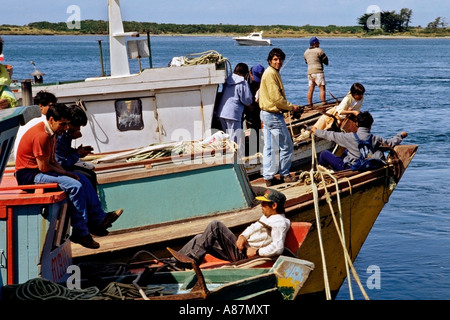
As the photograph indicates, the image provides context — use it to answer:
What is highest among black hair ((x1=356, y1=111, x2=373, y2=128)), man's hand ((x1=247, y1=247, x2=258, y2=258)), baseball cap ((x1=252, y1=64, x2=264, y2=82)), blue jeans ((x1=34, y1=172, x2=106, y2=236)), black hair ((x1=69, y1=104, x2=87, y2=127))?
baseball cap ((x1=252, y1=64, x2=264, y2=82))

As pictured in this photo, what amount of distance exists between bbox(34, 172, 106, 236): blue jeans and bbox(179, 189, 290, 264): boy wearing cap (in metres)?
1.24

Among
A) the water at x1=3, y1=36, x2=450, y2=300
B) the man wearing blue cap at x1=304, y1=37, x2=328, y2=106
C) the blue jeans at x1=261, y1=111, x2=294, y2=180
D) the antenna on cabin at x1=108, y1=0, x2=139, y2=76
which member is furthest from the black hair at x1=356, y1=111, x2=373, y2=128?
the man wearing blue cap at x1=304, y1=37, x2=328, y2=106

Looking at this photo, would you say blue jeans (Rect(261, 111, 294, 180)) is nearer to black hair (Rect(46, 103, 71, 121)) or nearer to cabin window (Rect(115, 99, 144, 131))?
cabin window (Rect(115, 99, 144, 131))

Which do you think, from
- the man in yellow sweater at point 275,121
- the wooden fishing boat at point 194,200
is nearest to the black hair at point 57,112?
the wooden fishing boat at point 194,200

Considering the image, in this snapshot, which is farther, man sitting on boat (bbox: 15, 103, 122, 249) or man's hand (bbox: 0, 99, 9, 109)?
man's hand (bbox: 0, 99, 9, 109)

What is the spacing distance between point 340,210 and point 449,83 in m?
32.5

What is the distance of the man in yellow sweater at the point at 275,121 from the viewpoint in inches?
401

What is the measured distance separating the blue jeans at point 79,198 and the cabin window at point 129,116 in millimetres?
3782

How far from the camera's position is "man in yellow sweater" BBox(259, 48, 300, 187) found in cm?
1018

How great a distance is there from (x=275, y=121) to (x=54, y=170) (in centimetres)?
372
